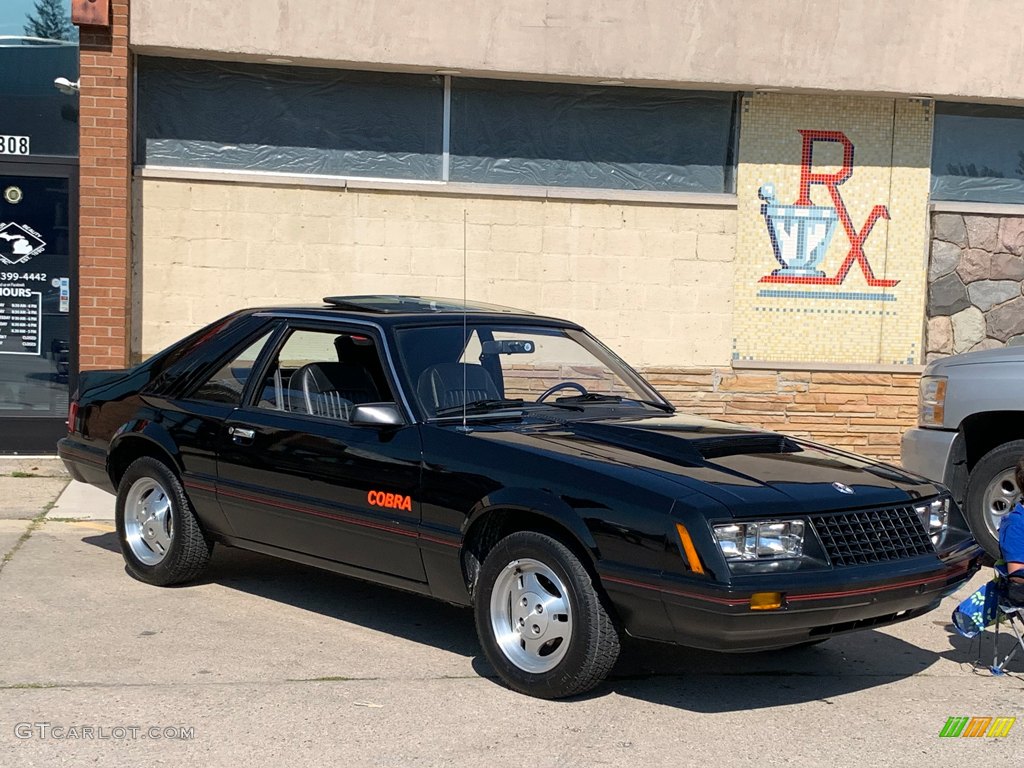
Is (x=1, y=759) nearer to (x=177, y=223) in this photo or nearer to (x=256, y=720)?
(x=256, y=720)

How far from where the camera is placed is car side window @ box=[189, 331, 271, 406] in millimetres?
6809

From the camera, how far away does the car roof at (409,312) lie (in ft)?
20.9

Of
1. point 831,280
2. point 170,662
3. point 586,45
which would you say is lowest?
point 170,662

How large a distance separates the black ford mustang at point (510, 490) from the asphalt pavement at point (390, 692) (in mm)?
325

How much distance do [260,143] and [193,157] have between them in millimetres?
595

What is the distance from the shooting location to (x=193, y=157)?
11727 millimetres

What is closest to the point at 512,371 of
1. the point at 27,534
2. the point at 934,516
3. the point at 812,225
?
the point at 934,516

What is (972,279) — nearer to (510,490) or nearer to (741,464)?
(741,464)

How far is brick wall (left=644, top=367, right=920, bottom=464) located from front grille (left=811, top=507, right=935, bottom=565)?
683 cm

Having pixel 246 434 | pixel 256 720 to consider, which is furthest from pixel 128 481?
pixel 256 720

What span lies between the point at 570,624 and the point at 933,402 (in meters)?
4.42

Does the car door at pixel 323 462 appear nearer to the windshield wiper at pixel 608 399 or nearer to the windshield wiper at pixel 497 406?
the windshield wiper at pixel 497 406

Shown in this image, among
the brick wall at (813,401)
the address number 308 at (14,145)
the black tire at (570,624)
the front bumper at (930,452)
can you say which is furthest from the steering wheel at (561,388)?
the address number 308 at (14,145)

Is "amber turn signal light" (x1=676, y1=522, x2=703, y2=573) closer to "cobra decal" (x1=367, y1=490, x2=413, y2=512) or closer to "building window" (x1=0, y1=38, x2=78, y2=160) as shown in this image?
"cobra decal" (x1=367, y1=490, x2=413, y2=512)
